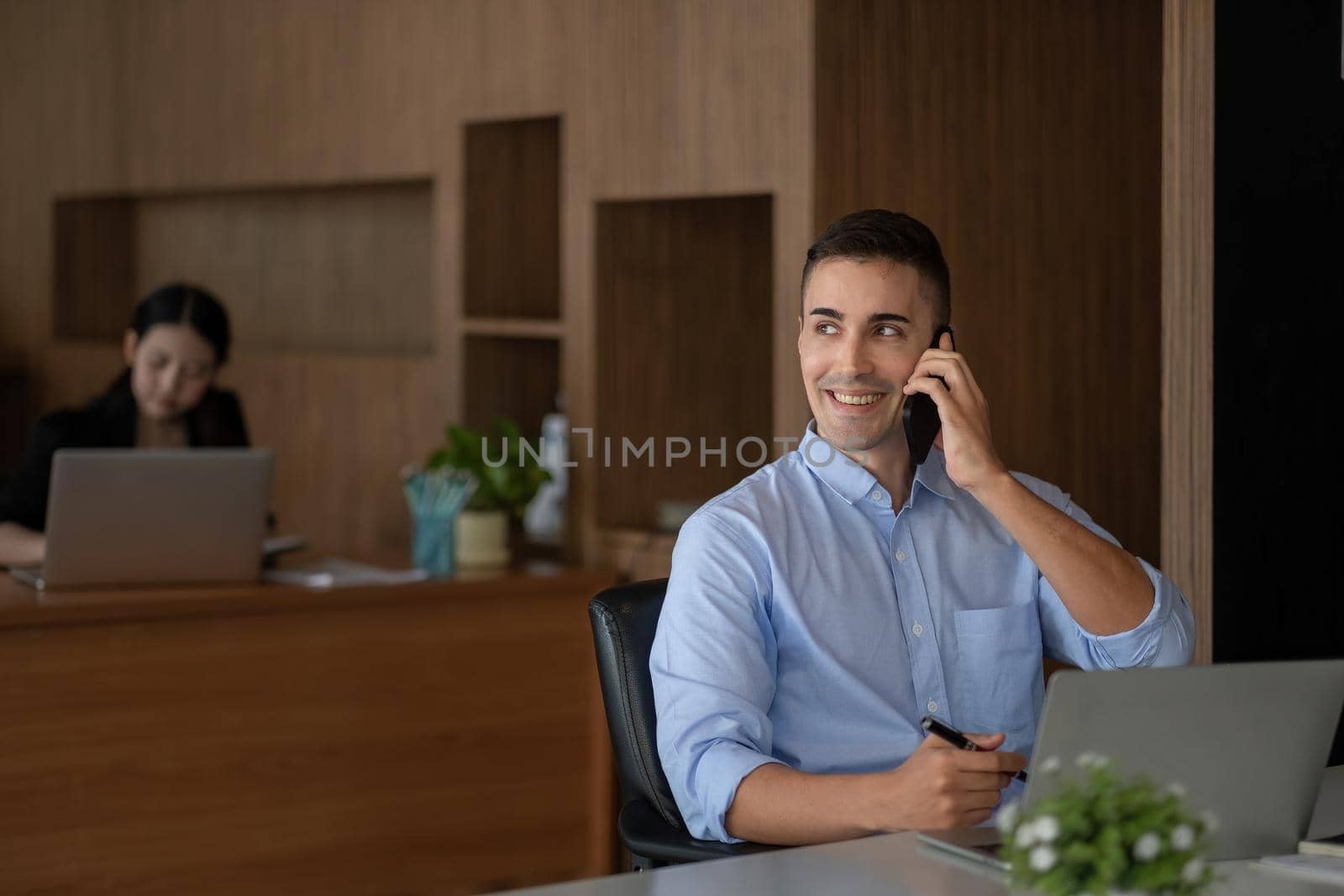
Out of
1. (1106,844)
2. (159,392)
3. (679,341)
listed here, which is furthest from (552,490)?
(1106,844)

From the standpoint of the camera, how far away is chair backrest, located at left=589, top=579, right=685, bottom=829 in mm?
2139

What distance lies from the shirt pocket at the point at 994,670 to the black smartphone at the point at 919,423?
219mm

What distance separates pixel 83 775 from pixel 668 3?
6.50 ft

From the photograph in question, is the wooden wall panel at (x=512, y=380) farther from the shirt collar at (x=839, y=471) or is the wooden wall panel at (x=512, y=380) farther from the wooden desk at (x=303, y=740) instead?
the shirt collar at (x=839, y=471)

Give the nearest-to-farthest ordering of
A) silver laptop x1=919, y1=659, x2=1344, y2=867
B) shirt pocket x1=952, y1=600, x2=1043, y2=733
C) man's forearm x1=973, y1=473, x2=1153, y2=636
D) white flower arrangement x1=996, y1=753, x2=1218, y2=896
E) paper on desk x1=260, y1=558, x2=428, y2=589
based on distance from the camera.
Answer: white flower arrangement x1=996, y1=753, x2=1218, y2=896
silver laptop x1=919, y1=659, x2=1344, y2=867
man's forearm x1=973, y1=473, x2=1153, y2=636
shirt pocket x1=952, y1=600, x2=1043, y2=733
paper on desk x1=260, y1=558, x2=428, y2=589

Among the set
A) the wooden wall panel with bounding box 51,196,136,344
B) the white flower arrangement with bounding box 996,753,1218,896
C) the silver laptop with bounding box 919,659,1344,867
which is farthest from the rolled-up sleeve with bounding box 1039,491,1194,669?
the wooden wall panel with bounding box 51,196,136,344

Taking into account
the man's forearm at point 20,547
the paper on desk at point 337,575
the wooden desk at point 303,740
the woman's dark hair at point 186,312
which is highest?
the woman's dark hair at point 186,312

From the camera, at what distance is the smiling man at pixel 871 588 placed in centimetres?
202

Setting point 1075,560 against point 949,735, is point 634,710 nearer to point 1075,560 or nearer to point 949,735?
point 949,735

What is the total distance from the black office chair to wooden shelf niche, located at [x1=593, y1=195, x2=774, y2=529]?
160 cm

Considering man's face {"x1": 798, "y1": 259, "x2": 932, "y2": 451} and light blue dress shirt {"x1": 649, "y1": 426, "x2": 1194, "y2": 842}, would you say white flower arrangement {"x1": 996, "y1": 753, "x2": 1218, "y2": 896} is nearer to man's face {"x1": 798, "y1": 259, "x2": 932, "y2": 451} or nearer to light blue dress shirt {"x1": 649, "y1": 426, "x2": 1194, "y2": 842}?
light blue dress shirt {"x1": 649, "y1": 426, "x2": 1194, "y2": 842}

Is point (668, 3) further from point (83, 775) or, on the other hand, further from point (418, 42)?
point (83, 775)

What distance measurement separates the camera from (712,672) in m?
2.01

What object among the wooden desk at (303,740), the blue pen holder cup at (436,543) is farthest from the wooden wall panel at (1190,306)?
the blue pen holder cup at (436,543)
